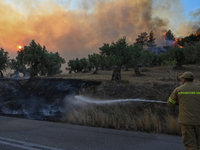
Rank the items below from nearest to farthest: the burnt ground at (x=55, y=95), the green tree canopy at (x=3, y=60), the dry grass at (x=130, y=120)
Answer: the dry grass at (x=130, y=120), the burnt ground at (x=55, y=95), the green tree canopy at (x=3, y=60)

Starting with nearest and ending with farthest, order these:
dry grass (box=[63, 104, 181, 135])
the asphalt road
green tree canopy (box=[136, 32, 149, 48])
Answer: the asphalt road < dry grass (box=[63, 104, 181, 135]) < green tree canopy (box=[136, 32, 149, 48])

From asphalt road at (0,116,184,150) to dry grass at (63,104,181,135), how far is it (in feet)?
3.53

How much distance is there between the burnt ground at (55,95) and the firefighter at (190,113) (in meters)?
5.79

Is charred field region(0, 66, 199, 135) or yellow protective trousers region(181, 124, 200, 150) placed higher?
yellow protective trousers region(181, 124, 200, 150)

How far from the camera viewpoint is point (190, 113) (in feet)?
11.5

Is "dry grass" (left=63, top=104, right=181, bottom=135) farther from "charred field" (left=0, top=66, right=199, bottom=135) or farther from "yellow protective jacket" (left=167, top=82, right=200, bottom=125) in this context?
"yellow protective jacket" (left=167, top=82, right=200, bottom=125)

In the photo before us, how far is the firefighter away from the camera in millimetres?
3420

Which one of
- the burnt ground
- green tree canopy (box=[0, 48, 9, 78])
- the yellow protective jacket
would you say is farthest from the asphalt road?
green tree canopy (box=[0, 48, 9, 78])

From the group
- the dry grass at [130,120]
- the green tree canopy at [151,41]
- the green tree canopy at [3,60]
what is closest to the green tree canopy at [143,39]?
the green tree canopy at [151,41]

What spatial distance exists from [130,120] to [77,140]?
3.12 m

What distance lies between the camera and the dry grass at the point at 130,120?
6.66 meters

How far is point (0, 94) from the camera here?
666 inches

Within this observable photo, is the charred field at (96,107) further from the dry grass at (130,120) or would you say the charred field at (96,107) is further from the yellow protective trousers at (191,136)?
the yellow protective trousers at (191,136)

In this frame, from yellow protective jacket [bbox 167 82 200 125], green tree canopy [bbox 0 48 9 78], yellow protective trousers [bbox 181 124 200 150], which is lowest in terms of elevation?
yellow protective trousers [bbox 181 124 200 150]
